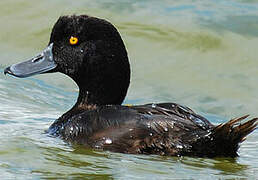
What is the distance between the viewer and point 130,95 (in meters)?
10.8

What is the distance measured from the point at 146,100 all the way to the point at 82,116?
10.2 feet

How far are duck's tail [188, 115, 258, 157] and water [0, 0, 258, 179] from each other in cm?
9

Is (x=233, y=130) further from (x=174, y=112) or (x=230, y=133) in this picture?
(x=174, y=112)

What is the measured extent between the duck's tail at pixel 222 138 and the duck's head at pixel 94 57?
1408 millimetres

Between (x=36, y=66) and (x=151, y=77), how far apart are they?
9.60 ft

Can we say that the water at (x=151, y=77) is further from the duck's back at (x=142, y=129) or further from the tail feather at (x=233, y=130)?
the tail feather at (x=233, y=130)

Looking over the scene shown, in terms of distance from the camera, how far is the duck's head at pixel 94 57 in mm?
7980

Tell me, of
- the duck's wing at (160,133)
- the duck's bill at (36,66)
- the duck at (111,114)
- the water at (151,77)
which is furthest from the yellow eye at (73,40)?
the duck's wing at (160,133)

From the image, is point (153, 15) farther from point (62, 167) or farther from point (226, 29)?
point (62, 167)

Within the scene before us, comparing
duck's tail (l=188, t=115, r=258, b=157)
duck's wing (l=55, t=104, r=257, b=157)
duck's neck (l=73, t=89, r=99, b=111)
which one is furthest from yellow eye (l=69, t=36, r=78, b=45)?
duck's tail (l=188, t=115, r=258, b=157)

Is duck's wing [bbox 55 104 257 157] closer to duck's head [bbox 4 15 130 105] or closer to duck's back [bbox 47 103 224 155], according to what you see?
duck's back [bbox 47 103 224 155]

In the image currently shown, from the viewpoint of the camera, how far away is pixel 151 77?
11258 millimetres

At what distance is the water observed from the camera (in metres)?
6.77

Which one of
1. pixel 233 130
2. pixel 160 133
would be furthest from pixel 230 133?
pixel 160 133
